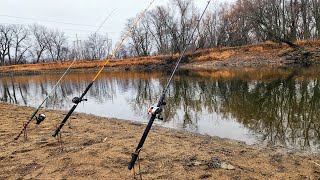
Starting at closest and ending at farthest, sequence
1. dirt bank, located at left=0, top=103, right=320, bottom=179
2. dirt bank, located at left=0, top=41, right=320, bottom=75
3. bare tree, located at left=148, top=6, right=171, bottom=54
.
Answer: dirt bank, located at left=0, top=103, right=320, bottom=179
dirt bank, located at left=0, top=41, right=320, bottom=75
bare tree, located at left=148, top=6, right=171, bottom=54

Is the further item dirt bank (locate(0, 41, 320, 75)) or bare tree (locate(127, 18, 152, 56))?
bare tree (locate(127, 18, 152, 56))

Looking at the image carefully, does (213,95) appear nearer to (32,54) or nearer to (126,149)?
(126,149)

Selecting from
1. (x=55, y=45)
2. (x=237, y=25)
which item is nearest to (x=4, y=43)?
(x=55, y=45)

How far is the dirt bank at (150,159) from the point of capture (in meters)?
4.81

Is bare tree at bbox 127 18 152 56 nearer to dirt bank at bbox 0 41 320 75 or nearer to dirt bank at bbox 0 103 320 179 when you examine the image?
dirt bank at bbox 0 41 320 75

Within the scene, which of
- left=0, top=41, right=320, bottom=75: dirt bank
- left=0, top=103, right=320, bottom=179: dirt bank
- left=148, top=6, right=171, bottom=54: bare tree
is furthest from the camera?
left=148, top=6, right=171, bottom=54: bare tree

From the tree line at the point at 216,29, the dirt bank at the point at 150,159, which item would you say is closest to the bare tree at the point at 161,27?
the tree line at the point at 216,29

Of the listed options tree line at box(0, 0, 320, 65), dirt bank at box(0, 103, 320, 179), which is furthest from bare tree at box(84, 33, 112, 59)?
dirt bank at box(0, 103, 320, 179)

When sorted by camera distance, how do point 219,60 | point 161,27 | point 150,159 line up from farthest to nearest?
point 161,27 → point 219,60 → point 150,159

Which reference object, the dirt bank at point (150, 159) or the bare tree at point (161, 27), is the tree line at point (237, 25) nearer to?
the bare tree at point (161, 27)

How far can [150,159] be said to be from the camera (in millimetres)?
5477

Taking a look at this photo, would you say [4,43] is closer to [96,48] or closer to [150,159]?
[96,48]

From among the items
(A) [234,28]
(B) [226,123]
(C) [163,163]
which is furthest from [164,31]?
(C) [163,163]

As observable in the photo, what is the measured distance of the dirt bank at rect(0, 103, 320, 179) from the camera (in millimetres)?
4809
